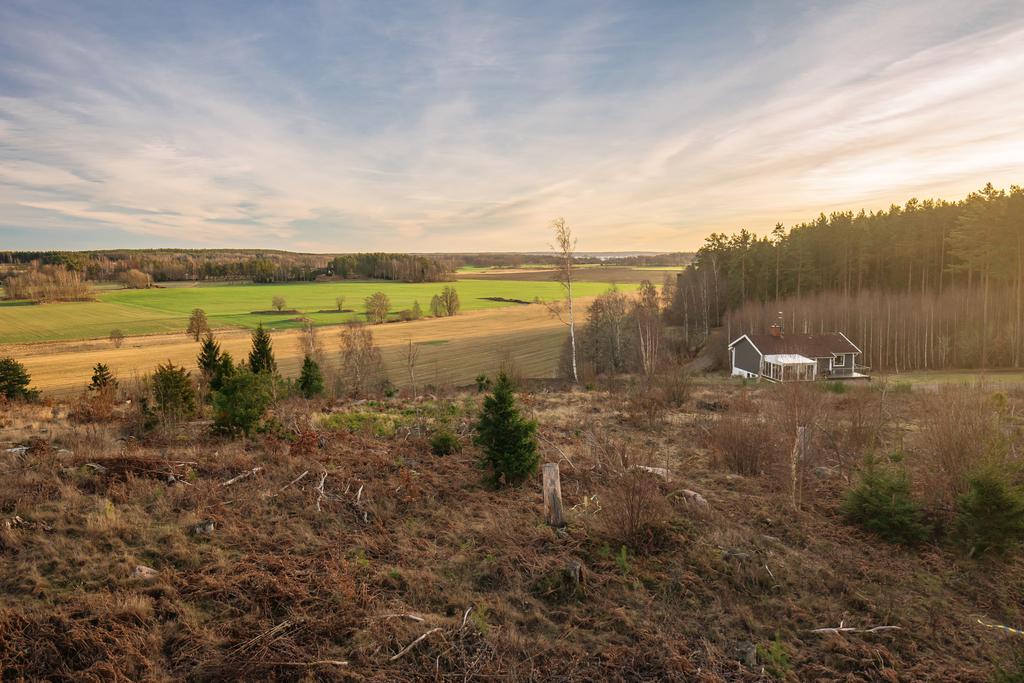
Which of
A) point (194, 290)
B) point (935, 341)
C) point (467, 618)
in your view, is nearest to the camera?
point (467, 618)

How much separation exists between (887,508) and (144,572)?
10.8 m

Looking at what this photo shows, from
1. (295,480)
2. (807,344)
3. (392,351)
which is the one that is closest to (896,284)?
(807,344)

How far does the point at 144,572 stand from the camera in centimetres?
631

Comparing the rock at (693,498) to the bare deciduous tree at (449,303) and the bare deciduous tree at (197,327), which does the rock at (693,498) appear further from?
the bare deciduous tree at (449,303)

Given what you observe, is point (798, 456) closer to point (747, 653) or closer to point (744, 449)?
point (744, 449)

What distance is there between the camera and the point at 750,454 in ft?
39.4

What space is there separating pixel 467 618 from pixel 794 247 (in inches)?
2238

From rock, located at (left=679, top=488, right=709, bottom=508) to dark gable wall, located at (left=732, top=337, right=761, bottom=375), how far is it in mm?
35487

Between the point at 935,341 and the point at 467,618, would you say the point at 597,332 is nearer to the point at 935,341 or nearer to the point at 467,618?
the point at 935,341

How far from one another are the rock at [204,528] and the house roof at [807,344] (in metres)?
41.6

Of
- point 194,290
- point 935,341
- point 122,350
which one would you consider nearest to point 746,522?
point 935,341

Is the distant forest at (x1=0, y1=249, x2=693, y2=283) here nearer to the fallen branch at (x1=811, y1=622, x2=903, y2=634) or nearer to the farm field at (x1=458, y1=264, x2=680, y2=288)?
the farm field at (x1=458, y1=264, x2=680, y2=288)

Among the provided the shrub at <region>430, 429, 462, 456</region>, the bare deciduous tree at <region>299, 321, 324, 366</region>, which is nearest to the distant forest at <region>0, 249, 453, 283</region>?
the bare deciduous tree at <region>299, 321, 324, 366</region>

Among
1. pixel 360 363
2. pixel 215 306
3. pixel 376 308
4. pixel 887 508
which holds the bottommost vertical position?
pixel 360 363
